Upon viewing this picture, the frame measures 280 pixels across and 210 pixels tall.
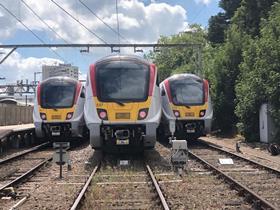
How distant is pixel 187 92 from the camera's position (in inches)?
850

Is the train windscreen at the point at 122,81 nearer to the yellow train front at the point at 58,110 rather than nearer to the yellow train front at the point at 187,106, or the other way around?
the yellow train front at the point at 187,106

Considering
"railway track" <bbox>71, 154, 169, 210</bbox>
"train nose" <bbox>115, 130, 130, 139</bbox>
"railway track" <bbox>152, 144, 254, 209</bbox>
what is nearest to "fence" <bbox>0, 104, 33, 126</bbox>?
"train nose" <bbox>115, 130, 130, 139</bbox>

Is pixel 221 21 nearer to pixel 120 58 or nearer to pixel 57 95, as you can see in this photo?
pixel 57 95

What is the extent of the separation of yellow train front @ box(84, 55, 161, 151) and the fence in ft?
69.5

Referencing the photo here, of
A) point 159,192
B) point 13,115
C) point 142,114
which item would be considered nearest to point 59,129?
point 142,114

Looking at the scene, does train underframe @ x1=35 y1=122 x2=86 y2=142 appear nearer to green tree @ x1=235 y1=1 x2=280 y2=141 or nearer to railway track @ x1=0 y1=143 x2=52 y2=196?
railway track @ x1=0 y1=143 x2=52 y2=196

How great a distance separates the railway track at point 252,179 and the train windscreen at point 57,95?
259 inches

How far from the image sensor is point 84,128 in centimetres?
2298

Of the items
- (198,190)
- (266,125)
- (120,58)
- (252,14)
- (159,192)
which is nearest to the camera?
(159,192)

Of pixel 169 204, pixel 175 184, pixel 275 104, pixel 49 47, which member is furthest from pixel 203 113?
pixel 49 47

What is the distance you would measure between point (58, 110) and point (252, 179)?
1116 cm

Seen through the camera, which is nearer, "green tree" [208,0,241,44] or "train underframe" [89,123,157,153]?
"train underframe" [89,123,157,153]

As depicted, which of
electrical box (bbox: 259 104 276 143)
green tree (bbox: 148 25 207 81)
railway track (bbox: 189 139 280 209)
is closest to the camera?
railway track (bbox: 189 139 280 209)

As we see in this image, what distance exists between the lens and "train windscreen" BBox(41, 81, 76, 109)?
21.3 m
